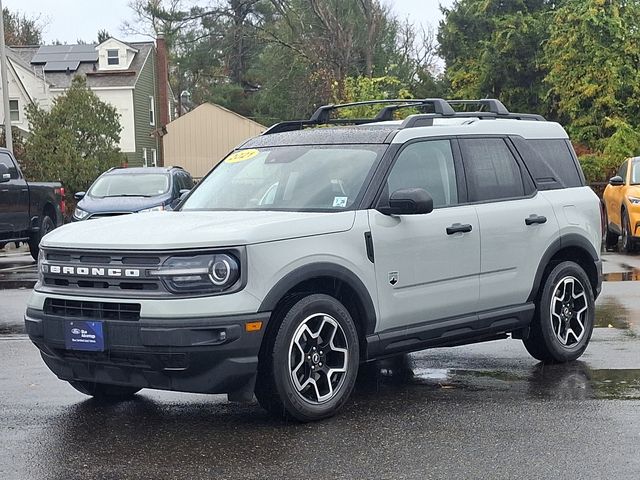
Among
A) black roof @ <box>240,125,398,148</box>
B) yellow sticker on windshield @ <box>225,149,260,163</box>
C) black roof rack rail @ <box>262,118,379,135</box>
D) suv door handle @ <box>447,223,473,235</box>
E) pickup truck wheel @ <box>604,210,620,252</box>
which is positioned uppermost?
black roof rack rail @ <box>262,118,379,135</box>

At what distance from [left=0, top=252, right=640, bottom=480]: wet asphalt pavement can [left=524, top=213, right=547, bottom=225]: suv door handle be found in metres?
1.10

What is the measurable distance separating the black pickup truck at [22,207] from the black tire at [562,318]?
1088cm

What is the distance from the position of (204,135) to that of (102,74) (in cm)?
585

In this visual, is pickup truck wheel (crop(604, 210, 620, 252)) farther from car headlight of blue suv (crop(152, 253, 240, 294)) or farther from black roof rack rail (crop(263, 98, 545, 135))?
car headlight of blue suv (crop(152, 253, 240, 294))

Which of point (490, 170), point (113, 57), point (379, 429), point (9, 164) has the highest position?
point (113, 57)

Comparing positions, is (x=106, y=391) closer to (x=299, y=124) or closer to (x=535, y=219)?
(x=299, y=124)

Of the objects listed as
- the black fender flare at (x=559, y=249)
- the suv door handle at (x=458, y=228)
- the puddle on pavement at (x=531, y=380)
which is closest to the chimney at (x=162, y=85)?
the black fender flare at (x=559, y=249)

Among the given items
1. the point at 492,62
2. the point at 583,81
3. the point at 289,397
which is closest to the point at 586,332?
the point at 289,397

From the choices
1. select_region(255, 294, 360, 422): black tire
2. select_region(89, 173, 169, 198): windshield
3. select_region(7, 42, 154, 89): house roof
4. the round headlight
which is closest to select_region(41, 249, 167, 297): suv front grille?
the round headlight

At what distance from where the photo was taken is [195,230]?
19.8 ft

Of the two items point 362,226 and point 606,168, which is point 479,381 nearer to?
point 362,226

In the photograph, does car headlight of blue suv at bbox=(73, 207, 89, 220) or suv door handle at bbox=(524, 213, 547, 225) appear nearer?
suv door handle at bbox=(524, 213, 547, 225)

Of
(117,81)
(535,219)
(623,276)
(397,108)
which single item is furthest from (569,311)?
(117,81)

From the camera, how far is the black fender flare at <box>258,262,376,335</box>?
19.6 feet
